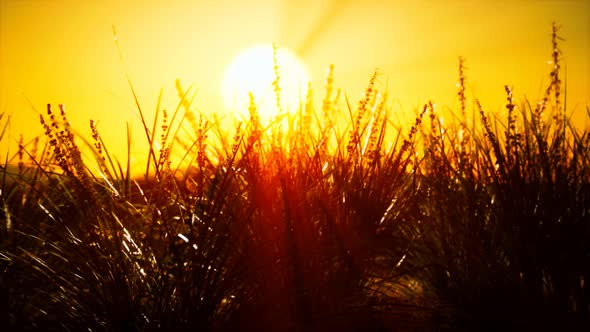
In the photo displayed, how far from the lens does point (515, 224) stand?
148 cm

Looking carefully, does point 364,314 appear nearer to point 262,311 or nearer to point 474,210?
point 262,311

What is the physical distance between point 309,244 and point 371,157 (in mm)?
593

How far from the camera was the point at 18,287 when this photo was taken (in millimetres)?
1447

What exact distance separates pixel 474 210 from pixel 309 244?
26.8 inches

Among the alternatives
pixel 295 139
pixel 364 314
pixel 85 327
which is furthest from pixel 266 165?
pixel 85 327

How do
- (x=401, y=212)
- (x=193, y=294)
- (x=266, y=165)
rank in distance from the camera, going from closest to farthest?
(x=193, y=294), (x=266, y=165), (x=401, y=212)

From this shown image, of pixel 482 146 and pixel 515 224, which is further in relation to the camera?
pixel 482 146

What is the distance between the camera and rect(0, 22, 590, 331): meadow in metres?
1.23

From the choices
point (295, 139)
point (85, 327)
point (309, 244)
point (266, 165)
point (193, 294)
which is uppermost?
point (295, 139)

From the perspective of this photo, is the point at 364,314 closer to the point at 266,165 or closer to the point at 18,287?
the point at 266,165

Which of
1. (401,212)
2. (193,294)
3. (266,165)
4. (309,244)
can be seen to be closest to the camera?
(193,294)

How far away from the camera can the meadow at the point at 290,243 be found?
1226 mm

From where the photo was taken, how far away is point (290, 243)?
1.42 metres

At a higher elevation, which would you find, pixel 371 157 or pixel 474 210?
pixel 371 157
